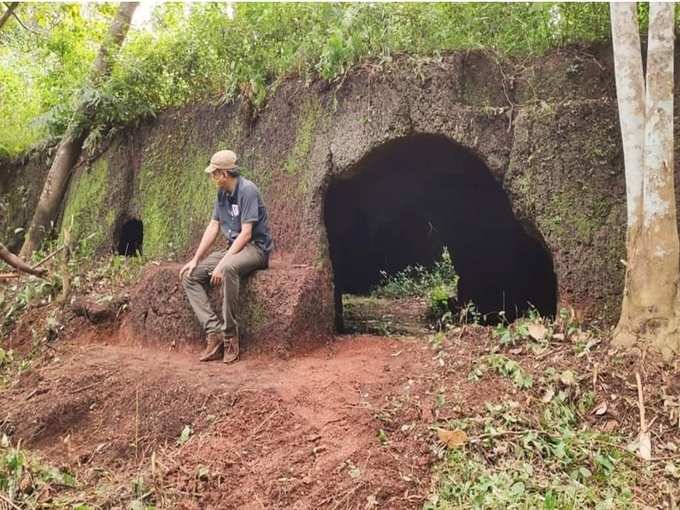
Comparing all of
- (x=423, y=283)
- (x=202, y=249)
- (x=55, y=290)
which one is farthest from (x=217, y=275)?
(x=423, y=283)

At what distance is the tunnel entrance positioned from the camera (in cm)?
931

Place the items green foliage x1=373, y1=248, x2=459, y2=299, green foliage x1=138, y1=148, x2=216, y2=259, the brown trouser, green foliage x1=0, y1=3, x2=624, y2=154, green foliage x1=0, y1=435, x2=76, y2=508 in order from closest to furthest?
1. green foliage x1=0, y1=435, x2=76, y2=508
2. the brown trouser
3. green foliage x1=0, y1=3, x2=624, y2=154
4. green foliage x1=138, y1=148, x2=216, y2=259
5. green foliage x1=373, y1=248, x2=459, y2=299

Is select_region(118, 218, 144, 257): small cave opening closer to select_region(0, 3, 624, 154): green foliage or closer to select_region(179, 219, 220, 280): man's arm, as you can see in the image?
select_region(0, 3, 624, 154): green foliage

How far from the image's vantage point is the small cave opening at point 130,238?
986 cm

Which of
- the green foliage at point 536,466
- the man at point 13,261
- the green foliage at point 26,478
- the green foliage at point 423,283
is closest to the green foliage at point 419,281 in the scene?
the green foliage at point 423,283

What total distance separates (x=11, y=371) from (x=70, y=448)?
2.45 m

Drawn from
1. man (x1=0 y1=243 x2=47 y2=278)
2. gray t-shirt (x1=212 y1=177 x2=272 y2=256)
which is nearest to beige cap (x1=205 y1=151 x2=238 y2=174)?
gray t-shirt (x1=212 y1=177 x2=272 y2=256)

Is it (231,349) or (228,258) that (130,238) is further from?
(231,349)

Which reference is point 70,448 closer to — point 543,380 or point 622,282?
point 543,380

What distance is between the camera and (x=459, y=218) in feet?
36.9

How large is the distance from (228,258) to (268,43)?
120 inches

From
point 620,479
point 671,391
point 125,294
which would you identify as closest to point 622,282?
point 671,391

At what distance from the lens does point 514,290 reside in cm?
1087

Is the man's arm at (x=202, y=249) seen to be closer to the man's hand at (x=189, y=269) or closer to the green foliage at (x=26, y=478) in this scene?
the man's hand at (x=189, y=269)
